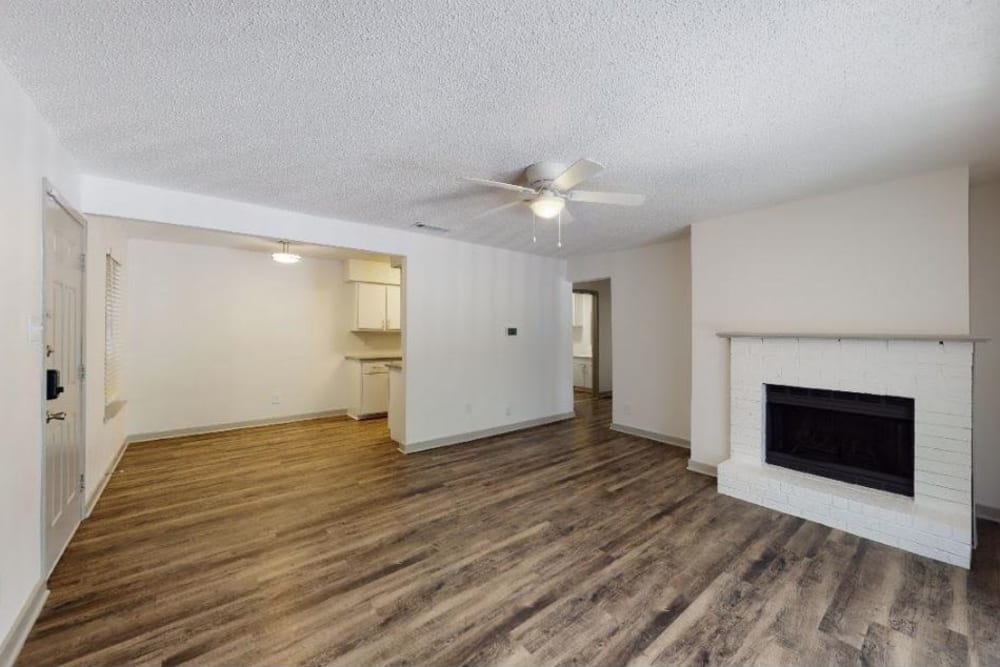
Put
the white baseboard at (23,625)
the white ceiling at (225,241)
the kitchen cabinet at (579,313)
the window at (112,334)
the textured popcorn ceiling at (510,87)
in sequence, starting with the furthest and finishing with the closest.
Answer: the kitchen cabinet at (579,313) → the white ceiling at (225,241) → the window at (112,334) → the white baseboard at (23,625) → the textured popcorn ceiling at (510,87)

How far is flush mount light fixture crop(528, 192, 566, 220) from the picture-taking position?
8.75 feet

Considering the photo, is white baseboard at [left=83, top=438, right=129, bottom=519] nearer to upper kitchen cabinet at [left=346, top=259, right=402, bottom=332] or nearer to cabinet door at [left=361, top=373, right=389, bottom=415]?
cabinet door at [left=361, top=373, right=389, bottom=415]

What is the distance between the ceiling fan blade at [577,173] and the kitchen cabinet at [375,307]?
4479mm

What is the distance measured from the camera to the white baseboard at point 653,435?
4824 mm

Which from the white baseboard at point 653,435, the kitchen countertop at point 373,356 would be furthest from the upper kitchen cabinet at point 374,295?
the white baseboard at point 653,435

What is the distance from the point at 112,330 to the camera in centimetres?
409

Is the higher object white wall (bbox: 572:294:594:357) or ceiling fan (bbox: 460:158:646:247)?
ceiling fan (bbox: 460:158:646:247)

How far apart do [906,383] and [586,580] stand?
8.75 feet

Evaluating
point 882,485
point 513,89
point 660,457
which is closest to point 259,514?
point 513,89

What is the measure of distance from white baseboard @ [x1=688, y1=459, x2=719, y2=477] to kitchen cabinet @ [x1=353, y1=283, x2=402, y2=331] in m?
4.75

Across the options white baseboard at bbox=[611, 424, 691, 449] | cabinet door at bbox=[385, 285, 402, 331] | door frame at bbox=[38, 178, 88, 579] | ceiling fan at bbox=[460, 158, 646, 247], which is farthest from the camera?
cabinet door at bbox=[385, 285, 402, 331]

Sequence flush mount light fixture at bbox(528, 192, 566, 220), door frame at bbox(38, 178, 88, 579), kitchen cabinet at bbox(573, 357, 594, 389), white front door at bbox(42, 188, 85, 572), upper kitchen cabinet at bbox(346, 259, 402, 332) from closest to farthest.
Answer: door frame at bbox(38, 178, 88, 579) → white front door at bbox(42, 188, 85, 572) → flush mount light fixture at bbox(528, 192, 566, 220) → upper kitchen cabinet at bbox(346, 259, 402, 332) → kitchen cabinet at bbox(573, 357, 594, 389)

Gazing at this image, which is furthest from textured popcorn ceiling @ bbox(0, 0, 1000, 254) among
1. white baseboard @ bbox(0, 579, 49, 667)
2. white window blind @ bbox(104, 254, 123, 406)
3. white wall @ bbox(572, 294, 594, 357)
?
white wall @ bbox(572, 294, 594, 357)

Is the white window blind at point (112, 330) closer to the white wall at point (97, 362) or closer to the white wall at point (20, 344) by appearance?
the white wall at point (97, 362)
